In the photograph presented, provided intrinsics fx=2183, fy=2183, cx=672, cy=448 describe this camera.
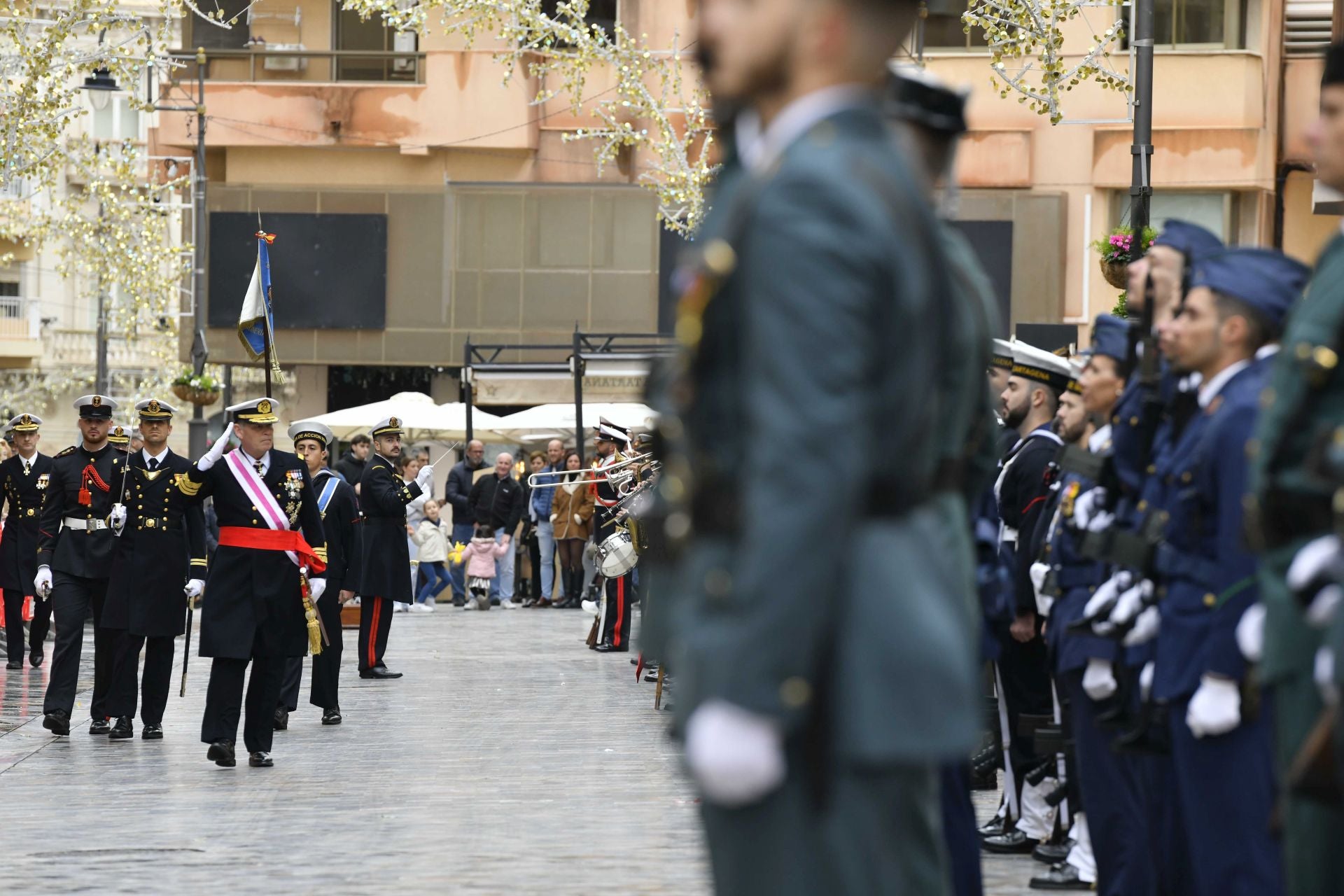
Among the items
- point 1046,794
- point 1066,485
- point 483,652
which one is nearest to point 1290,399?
point 1066,485

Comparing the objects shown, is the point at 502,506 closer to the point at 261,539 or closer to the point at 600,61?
the point at 600,61

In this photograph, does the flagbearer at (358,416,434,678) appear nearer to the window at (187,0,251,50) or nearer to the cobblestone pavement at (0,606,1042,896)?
the cobblestone pavement at (0,606,1042,896)

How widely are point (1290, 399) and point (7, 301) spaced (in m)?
65.1

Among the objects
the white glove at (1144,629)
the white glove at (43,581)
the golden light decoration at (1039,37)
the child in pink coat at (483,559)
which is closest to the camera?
the white glove at (1144,629)

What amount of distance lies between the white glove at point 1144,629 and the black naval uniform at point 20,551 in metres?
14.3

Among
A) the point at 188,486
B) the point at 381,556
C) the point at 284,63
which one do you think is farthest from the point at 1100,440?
the point at 284,63

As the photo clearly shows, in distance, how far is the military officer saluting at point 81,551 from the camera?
1352cm

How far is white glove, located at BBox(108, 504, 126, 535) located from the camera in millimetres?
13625

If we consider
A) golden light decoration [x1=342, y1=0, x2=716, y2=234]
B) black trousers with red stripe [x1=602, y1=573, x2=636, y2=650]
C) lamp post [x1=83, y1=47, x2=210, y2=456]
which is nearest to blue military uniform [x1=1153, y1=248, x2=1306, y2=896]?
black trousers with red stripe [x1=602, y1=573, x2=636, y2=650]

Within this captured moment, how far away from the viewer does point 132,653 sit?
13.4 meters

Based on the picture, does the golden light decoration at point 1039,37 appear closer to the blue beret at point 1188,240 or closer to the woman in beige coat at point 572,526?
the woman in beige coat at point 572,526

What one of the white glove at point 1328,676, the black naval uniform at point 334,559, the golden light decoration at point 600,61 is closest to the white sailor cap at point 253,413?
the black naval uniform at point 334,559

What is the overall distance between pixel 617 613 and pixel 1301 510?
16207mm

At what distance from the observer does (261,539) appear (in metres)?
12.0
